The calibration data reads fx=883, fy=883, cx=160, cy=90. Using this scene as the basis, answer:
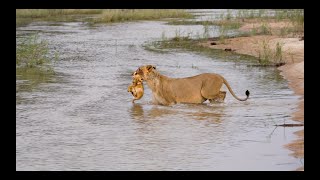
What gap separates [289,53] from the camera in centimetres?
1603

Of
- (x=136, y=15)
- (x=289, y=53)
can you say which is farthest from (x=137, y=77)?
(x=136, y=15)

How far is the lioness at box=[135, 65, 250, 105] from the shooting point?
37.5ft

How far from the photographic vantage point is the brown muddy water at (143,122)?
844 centimetres

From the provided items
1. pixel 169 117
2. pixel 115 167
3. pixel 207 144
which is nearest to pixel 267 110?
pixel 169 117

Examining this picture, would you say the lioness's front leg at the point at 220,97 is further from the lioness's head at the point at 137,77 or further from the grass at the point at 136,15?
the grass at the point at 136,15

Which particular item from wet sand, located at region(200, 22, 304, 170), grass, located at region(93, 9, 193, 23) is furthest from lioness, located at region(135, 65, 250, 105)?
grass, located at region(93, 9, 193, 23)

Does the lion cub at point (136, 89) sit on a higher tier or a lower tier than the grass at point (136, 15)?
lower

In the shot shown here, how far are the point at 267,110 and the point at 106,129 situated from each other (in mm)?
2128

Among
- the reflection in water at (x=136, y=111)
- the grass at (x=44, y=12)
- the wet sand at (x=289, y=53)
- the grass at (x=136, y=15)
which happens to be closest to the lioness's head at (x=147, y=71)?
the reflection in water at (x=136, y=111)

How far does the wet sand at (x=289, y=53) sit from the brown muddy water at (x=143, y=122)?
136mm

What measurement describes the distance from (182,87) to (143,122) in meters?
1.17

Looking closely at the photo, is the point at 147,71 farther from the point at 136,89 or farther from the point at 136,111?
the point at 136,111

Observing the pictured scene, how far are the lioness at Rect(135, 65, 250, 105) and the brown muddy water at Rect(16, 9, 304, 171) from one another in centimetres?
15

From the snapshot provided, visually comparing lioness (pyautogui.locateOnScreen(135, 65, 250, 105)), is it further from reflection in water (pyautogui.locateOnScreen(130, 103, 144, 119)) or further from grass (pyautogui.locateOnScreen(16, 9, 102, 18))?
grass (pyautogui.locateOnScreen(16, 9, 102, 18))
